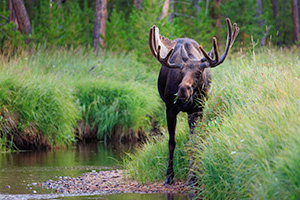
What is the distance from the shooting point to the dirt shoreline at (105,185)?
7500mm

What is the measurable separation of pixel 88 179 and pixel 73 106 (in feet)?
16.0

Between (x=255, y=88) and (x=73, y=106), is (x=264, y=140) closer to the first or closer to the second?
(x=255, y=88)

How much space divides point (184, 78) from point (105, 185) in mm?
2282

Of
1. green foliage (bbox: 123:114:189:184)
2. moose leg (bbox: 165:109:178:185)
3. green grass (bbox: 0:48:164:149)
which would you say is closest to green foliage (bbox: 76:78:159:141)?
green grass (bbox: 0:48:164:149)

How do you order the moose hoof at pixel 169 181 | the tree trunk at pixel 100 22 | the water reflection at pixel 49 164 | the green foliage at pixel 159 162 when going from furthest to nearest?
1. the tree trunk at pixel 100 22
2. the water reflection at pixel 49 164
3. the green foliage at pixel 159 162
4. the moose hoof at pixel 169 181

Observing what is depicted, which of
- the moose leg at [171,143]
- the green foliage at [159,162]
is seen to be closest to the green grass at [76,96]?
the green foliage at [159,162]

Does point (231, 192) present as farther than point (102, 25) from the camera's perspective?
No

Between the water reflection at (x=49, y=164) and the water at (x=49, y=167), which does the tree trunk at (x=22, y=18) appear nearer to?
the water at (x=49, y=167)

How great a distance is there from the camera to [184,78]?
7.09 meters

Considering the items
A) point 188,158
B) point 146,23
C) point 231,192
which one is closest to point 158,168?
point 188,158

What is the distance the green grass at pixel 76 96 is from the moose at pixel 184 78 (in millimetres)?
5253

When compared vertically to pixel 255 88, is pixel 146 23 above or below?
above

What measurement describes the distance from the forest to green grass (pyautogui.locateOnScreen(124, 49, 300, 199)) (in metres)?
0.01

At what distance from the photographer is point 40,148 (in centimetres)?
1248
